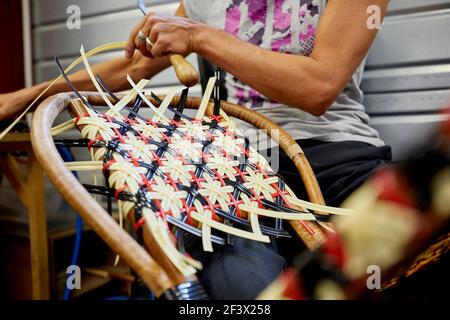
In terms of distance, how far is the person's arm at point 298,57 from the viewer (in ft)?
1.99

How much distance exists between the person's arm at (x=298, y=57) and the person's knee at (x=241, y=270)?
280 millimetres

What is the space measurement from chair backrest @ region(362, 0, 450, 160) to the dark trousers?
33 cm

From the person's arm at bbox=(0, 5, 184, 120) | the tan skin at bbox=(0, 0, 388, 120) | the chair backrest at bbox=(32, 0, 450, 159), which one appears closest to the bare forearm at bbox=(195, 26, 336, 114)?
the tan skin at bbox=(0, 0, 388, 120)

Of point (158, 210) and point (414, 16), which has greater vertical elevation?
point (414, 16)

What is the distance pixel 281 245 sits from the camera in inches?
21.9

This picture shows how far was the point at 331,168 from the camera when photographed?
722mm

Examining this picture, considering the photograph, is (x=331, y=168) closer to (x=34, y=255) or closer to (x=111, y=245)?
(x=111, y=245)

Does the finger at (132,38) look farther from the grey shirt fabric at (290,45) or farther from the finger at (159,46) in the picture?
the grey shirt fabric at (290,45)

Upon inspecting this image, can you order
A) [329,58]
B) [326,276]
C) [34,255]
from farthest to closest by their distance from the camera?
[34,255], [329,58], [326,276]

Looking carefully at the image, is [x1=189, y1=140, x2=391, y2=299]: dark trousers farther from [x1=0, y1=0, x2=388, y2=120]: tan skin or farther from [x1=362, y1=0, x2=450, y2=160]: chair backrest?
[x1=362, y1=0, x2=450, y2=160]: chair backrest

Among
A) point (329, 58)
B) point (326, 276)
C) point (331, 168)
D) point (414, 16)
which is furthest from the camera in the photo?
point (414, 16)
